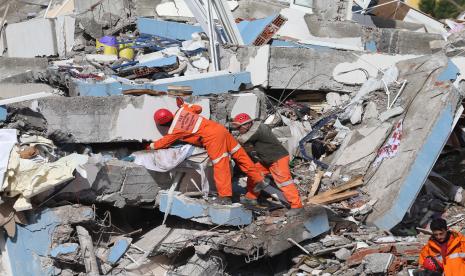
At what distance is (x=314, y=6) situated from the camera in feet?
48.9

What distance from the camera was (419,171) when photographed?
8.73 meters

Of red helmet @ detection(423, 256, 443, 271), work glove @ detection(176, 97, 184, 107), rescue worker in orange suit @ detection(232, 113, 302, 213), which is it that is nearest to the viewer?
red helmet @ detection(423, 256, 443, 271)

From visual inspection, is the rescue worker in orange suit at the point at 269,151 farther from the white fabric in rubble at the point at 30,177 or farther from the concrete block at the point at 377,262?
the white fabric in rubble at the point at 30,177

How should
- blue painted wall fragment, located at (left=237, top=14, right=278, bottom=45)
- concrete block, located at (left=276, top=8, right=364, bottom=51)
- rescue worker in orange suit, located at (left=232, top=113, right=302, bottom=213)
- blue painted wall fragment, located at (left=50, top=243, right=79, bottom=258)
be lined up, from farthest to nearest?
concrete block, located at (left=276, top=8, right=364, bottom=51)
blue painted wall fragment, located at (left=237, top=14, right=278, bottom=45)
rescue worker in orange suit, located at (left=232, top=113, right=302, bottom=213)
blue painted wall fragment, located at (left=50, top=243, right=79, bottom=258)

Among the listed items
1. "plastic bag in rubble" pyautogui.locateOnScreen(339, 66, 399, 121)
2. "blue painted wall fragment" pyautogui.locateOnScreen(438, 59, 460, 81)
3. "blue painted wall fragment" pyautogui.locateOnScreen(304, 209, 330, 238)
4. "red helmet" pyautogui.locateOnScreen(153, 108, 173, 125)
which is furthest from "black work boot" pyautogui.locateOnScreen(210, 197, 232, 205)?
"blue painted wall fragment" pyautogui.locateOnScreen(438, 59, 460, 81)

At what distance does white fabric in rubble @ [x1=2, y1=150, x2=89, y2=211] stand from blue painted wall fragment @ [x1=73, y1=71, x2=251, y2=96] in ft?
6.40

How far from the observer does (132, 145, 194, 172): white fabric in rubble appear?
8.77 metres

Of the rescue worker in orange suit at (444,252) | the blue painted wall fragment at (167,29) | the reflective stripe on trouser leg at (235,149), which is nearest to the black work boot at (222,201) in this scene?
the reflective stripe on trouser leg at (235,149)

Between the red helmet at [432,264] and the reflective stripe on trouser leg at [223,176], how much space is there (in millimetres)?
2638

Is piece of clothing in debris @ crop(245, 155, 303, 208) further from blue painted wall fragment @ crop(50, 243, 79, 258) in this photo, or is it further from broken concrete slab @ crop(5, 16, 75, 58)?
broken concrete slab @ crop(5, 16, 75, 58)

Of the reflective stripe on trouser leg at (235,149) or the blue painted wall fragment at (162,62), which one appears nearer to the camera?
the reflective stripe on trouser leg at (235,149)

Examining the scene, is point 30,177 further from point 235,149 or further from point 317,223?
point 317,223

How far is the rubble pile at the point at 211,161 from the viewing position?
→ 8250mm

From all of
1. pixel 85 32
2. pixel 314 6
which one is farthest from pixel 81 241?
pixel 314 6
